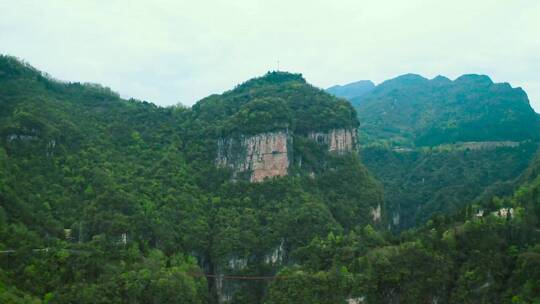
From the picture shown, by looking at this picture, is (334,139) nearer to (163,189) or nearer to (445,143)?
(163,189)

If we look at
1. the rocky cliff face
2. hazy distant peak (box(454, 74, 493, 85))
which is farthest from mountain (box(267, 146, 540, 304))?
hazy distant peak (box(454, 74, 493, 85))

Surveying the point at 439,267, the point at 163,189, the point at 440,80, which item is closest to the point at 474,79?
the point at 440,80

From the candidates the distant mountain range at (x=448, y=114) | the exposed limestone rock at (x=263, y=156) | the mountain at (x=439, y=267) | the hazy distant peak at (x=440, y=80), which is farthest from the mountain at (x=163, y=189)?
the hazy distant peak at (x=440, y=80)

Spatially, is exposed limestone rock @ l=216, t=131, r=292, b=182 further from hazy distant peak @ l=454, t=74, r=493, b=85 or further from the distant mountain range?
hazy distant peak @ l=454, t=74, r=493, b=85

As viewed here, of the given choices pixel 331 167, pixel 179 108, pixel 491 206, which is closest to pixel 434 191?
pixel 331 167

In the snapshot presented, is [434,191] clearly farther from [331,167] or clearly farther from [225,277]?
[225,277]

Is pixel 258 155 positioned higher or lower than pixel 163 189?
higher
